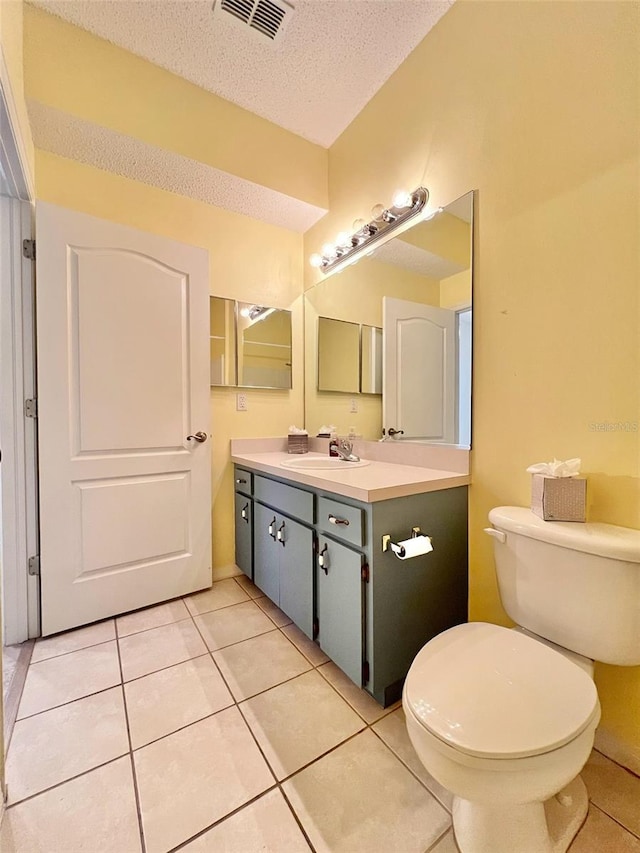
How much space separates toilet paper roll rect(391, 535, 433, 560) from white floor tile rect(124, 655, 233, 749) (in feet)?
2.70

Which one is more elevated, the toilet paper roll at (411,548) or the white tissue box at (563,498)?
the white tissue box at (563,498)

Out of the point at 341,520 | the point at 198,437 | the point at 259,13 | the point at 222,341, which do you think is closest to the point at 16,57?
the point at 259,13

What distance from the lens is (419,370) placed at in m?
1.70

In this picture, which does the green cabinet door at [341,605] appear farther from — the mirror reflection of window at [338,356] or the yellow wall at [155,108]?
the yellow wall at [155,108]

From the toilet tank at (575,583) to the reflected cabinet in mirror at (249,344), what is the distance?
164 cm

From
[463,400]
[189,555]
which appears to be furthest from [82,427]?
[463,400]

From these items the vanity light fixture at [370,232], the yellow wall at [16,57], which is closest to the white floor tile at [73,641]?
the yellow wall at [16,57]

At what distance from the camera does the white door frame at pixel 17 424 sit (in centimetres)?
156

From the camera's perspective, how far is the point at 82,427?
1702 mm

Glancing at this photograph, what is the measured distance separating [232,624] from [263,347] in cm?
160

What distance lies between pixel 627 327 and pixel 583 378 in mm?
171

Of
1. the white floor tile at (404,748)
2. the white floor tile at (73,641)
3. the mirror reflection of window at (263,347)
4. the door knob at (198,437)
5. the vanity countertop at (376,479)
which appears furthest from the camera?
the mirror reflection of window at (263,347)

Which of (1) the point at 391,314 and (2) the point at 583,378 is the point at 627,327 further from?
(1) the point at 391,314

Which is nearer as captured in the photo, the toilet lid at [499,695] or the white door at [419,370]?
the toilet lid at [499,695]
